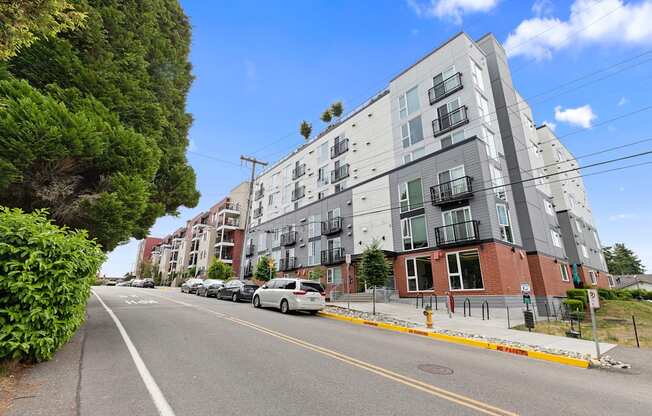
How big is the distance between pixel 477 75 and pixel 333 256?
1908 centimetres

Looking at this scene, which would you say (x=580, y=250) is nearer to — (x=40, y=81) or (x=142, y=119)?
(x=142, y=119)

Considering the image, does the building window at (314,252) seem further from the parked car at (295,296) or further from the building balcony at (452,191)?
the parked car at (295,296)

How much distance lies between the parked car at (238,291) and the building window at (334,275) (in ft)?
27.5

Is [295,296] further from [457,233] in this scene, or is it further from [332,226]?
[332,226]

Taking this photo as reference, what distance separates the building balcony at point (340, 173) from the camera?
3050 centimetres

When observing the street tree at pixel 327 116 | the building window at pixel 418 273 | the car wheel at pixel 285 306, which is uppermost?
the street tree at pixel 327 116

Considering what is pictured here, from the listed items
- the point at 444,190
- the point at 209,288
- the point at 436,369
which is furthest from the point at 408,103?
the point at 436,369

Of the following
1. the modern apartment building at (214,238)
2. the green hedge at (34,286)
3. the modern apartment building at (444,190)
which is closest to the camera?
the green hedge at (34,286)

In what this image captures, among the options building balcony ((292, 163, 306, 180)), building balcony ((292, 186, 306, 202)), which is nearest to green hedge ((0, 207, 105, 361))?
building balcony ((292, 186, 306, 202))

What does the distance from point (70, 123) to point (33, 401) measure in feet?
20.5

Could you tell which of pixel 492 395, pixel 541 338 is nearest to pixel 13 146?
pixel 492 395

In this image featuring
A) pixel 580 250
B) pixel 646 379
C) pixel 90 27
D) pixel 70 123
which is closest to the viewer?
pixel 646 379

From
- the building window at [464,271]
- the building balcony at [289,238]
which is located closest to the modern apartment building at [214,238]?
the building balcony at [289,238]

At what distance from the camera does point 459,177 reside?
20047 millimetres
